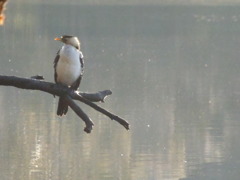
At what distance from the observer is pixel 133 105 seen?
70.2 ft

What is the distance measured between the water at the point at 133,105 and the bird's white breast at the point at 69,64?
18.1 ft

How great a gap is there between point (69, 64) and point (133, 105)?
43.0 ft

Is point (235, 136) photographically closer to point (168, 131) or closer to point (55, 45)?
point (168, 131)

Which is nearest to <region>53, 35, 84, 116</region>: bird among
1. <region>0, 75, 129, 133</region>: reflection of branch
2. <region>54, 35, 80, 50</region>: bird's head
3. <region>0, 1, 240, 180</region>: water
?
<region>54, 35, 80, 50</region>: bird's head

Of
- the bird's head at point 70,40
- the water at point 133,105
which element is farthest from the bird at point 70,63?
the water at point 133,105

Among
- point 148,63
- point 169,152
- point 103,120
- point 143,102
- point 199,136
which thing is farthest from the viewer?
point 148,63

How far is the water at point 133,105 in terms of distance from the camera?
14953 mm

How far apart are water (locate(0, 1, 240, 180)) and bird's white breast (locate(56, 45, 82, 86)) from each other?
18.1ft

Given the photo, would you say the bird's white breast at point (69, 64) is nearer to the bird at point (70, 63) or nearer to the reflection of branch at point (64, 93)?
the bird at point (70, 63)

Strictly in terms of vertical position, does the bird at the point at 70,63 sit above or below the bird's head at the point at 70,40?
below

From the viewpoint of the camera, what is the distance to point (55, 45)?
115 ft

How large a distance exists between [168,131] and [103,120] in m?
1.66

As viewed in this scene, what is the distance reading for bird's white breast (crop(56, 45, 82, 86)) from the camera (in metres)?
8.27

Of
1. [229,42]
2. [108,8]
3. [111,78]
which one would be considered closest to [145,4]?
[108,8]
